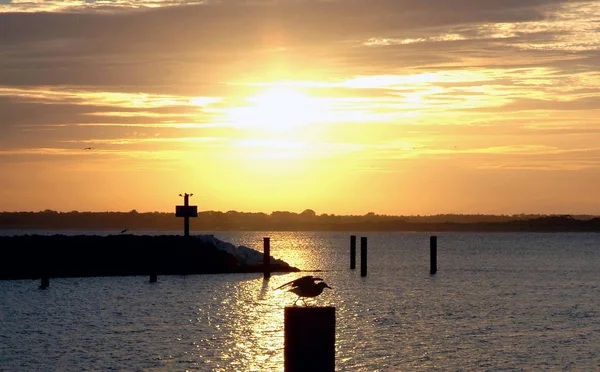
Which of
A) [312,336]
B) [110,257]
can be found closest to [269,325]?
[312,336]

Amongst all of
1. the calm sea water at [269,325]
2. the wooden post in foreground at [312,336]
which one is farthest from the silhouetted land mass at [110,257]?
the wooden post in foreground at [312,336]

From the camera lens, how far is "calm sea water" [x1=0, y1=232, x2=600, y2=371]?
3016 cm

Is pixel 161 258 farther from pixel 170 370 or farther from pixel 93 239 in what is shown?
pixel 170 370

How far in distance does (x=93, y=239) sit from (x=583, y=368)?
175 feet

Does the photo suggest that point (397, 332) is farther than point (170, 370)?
Yes

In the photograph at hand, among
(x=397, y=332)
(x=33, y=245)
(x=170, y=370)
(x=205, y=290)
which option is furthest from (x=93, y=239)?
(x=170, y=370)

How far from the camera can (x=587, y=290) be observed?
68062 mm

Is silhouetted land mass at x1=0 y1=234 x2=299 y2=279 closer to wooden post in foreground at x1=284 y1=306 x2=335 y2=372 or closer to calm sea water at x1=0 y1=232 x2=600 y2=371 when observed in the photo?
calm sea water at x1=0 y1=232 x2=600 y2=371

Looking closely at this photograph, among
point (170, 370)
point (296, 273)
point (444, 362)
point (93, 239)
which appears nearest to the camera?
point (170, 370)

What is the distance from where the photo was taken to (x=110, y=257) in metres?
75.3

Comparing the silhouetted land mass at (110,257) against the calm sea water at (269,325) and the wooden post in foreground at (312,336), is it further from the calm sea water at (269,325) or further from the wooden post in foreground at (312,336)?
the wooden post in foreground at (312,336)

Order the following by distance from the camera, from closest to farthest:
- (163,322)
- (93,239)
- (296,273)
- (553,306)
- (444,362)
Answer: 1. (444,362)
2. (163,322)
3. (553,306)
4. (93,239)
5. (296,273)

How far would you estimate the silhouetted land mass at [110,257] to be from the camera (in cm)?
6969

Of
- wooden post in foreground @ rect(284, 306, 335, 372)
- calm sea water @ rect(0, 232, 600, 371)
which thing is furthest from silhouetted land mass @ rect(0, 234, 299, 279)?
wooden post in foreground @ rect(284, 306, 335, 372)
